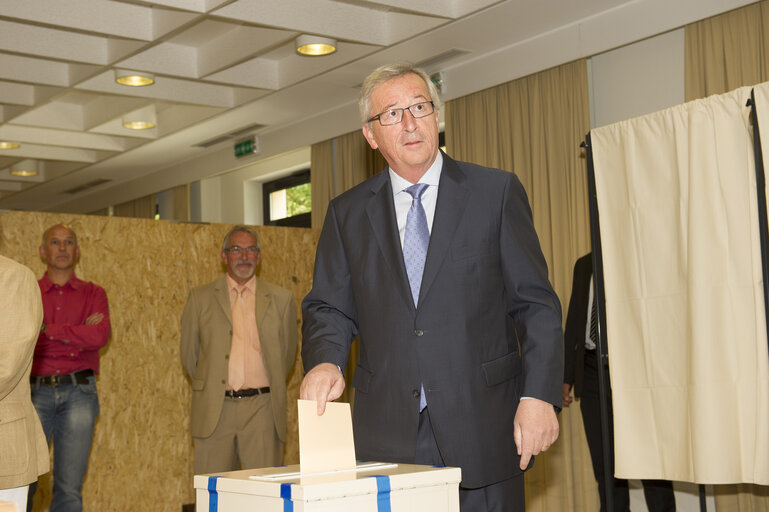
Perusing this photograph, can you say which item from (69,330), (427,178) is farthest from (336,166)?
(427,178)

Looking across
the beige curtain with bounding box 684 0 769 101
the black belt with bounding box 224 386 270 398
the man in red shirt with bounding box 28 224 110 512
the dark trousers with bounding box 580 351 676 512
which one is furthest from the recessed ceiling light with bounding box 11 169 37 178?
the beige curtain with bounding box 684 0 769 101

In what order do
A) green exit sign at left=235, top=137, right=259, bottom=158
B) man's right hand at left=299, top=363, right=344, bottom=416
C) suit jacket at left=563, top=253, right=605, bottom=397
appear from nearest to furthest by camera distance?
man's right hand at left=299, top=363, right=344, bottom=416, suit jacket at left=563, top=253, right=605, bottom=397, green exit sign at left=235, top=137, right=259, bottom=158

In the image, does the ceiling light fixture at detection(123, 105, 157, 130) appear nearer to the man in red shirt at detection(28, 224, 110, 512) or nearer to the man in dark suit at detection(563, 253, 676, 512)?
the man in red shirt at detection(28, 224, 110, 512)

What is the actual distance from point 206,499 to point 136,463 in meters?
5.40

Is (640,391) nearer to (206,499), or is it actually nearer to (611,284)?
(611,284)

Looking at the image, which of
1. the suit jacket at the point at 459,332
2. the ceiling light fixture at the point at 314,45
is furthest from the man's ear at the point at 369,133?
the ceiling light fixture at the point at 314,45

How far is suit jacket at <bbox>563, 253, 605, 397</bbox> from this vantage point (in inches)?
208

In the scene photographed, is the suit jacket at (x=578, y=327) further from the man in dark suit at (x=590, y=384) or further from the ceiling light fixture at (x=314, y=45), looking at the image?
the ceiling light fixture at (x=314, y=45)

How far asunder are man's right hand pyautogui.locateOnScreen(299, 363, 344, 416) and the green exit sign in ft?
25.0

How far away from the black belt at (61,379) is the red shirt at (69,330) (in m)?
0.02

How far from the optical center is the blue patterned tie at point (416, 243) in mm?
2145

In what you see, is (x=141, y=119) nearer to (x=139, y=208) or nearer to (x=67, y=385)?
(x=139, y=208)

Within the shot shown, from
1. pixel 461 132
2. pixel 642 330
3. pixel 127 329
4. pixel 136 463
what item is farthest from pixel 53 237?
pixel 642 330

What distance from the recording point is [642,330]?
431 cm
